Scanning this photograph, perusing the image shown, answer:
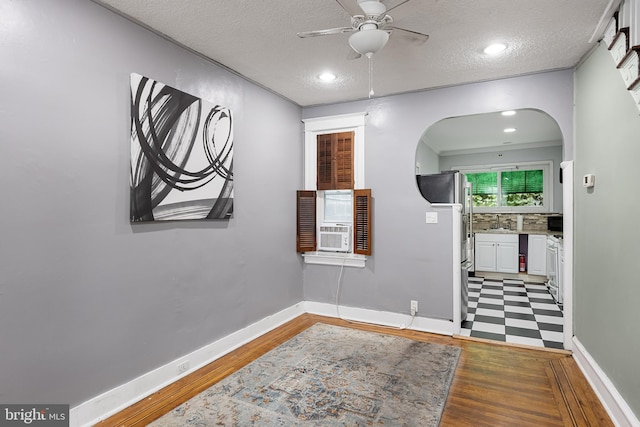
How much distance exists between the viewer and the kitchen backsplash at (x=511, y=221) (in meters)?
6.36

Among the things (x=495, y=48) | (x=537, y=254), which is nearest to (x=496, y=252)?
(x=537, y=254)

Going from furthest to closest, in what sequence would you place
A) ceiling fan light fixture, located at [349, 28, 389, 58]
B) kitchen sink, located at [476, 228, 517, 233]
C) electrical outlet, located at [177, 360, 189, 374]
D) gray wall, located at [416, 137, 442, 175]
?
kitchen sink, located at [476, 228, 517, 233], gray wall, located at [416, 137, 442, 175], electrical outlet, located at [177, 360, 189, 374], ceiling fan light fixture, located at [349, 28, 389, 58]

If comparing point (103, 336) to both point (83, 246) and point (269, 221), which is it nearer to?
point (83, 246)

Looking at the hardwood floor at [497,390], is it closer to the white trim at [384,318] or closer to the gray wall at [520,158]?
the white trim at [384,318]

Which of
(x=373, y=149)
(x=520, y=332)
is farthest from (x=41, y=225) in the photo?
(x=520, y=332)

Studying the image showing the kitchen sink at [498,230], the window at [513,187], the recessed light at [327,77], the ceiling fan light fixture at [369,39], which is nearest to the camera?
the ceiling fan light fixture at [369,39]

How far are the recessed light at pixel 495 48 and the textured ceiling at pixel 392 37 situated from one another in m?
0.04

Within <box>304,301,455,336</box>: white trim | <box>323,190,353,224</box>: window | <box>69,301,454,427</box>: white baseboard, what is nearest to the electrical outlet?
<box>69,301,454,427</box>: white baseboard

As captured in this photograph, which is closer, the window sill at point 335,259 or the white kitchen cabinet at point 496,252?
the window sill at point 335,259

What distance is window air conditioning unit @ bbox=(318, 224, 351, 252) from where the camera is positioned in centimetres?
388

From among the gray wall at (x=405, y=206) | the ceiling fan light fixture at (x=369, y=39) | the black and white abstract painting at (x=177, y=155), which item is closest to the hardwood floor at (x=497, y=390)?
the gray wall at (x=405, y=206)

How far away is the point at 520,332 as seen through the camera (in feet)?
11.3

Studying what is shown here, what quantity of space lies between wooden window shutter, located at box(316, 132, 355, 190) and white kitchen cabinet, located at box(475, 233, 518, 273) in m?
3.59

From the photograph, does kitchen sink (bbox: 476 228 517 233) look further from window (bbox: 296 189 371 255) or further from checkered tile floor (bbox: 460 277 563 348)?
window (bbox: 296 189 371 255)
